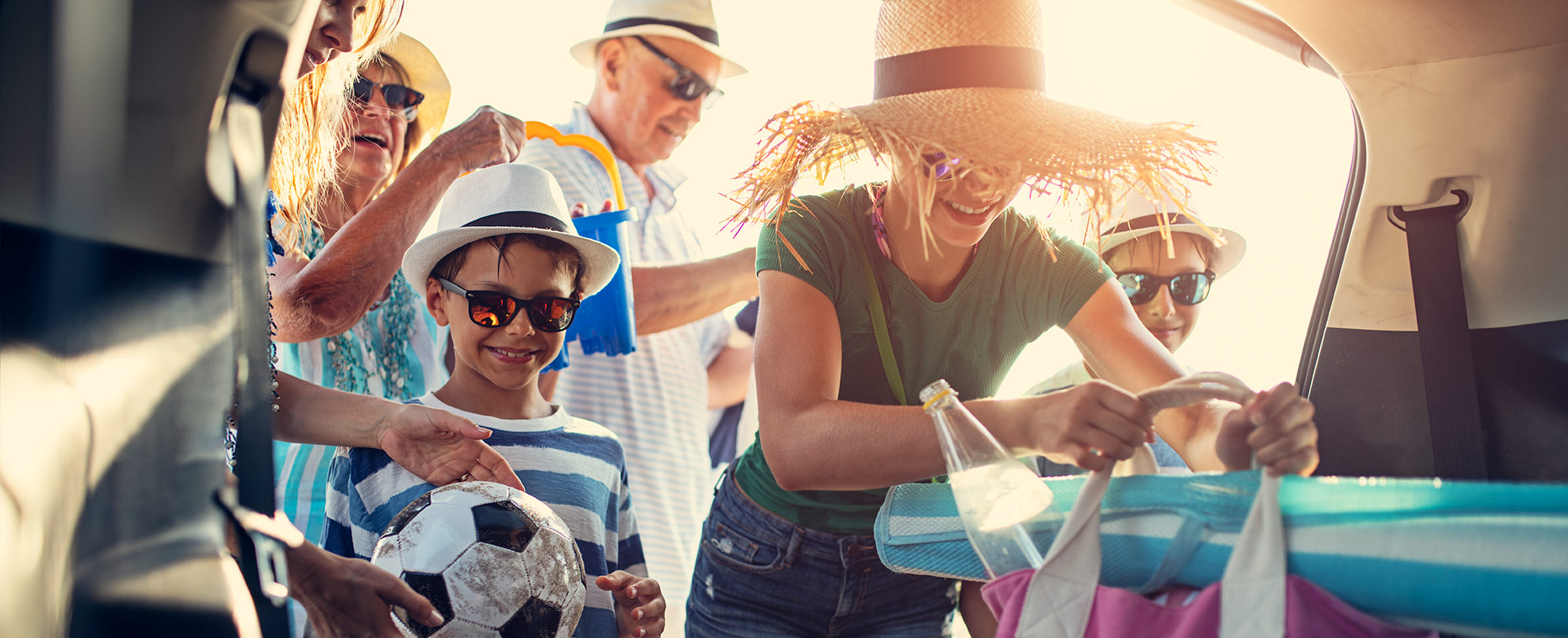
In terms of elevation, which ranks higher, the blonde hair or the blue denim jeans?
the blonde hair

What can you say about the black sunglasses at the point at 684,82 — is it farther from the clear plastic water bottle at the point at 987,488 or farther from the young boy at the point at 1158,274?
the clear plastic water bottle at the point at 987,488

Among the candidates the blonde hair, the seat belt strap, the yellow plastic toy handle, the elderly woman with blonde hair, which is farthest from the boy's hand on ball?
the seat belt strap

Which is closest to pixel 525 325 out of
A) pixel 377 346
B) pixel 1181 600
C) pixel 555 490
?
pixel 555 490

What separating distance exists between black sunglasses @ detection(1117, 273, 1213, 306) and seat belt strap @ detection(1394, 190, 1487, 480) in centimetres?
147

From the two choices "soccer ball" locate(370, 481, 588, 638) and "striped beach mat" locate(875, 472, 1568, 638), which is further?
"soccer ball" locate(370, 481, 588, 638)

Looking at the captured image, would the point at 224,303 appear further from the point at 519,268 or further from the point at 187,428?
the point at 519,268

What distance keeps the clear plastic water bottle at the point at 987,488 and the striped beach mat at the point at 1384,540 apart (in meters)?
0.03

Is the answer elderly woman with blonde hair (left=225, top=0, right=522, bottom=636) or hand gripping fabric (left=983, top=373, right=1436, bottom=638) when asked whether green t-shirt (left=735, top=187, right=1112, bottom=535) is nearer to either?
elderly woman with blonde hair (left=225, top=0, right=522, bottom=636)

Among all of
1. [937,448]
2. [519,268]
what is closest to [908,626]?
[937,448]

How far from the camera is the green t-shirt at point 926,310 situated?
2.17 metres

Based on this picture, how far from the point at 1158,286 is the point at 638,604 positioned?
6.98 ft

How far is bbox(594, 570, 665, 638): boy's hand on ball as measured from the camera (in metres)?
2.29

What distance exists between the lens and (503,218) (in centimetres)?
267

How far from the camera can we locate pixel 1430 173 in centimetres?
203
